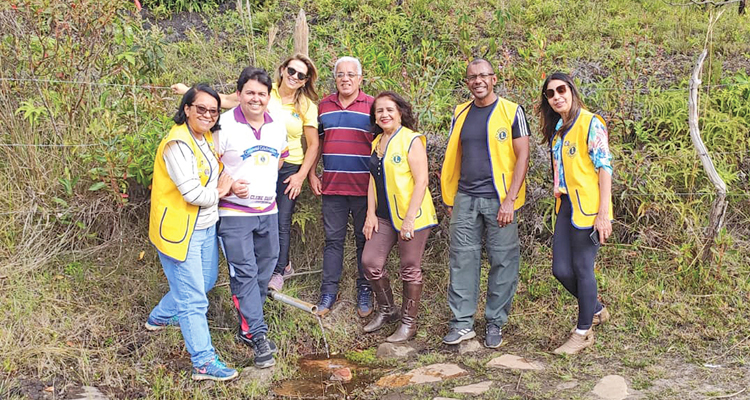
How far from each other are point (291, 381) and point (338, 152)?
154 centimetres

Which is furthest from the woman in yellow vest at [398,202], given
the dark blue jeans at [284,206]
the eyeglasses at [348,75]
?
the dark blue jeans at [284,206]

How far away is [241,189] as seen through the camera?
406 cm

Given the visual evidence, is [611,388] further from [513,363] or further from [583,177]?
[583,177]

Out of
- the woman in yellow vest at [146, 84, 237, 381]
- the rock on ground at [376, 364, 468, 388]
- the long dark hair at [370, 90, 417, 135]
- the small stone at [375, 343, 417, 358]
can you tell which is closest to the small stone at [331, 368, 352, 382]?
the rock on ground at [376, 364, 468, 388]

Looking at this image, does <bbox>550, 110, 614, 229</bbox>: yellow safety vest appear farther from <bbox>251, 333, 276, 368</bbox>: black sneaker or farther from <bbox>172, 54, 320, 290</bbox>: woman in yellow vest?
<bbox>251, 333, 276, 368</bbox>: black sneaker

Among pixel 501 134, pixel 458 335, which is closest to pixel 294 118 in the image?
pixel 501 134

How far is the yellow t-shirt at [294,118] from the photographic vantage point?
4.60 m

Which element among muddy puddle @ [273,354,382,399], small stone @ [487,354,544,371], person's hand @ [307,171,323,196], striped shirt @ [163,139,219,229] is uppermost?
striped shirt @ [163,139,219,229]

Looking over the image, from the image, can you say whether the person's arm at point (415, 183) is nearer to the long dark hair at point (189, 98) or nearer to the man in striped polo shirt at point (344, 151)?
the man in striped polo shirt at point (344, 151)

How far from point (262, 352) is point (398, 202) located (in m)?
1.29

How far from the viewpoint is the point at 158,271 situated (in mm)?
4961

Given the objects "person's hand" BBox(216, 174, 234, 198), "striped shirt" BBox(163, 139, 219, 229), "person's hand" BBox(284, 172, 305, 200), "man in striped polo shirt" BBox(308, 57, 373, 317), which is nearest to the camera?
"striped shirt" BBox(163, 139, 219, 229)

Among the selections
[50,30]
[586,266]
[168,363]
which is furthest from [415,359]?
[50,30]

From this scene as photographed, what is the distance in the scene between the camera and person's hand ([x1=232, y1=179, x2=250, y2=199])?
159 inches
